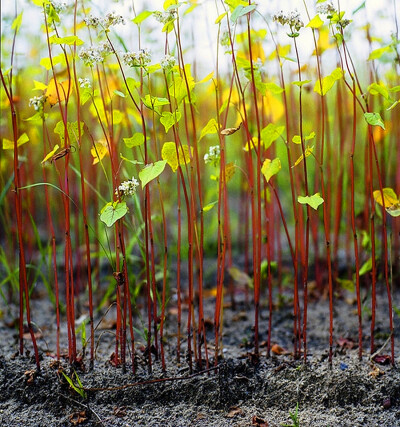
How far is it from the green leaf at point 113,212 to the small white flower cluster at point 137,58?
0.97ft

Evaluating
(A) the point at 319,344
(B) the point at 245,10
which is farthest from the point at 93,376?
(B) the point at 245,10

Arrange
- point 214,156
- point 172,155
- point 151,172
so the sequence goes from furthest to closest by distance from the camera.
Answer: point 214,156, point 172,155, point 151,172

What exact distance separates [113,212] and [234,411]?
579 millimetres

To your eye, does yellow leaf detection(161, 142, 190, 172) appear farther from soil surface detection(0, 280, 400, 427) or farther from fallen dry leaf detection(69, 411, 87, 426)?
fallen dry leaf detection(69, 411, 87, 426)

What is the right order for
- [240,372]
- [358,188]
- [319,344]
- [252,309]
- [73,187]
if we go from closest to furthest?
1. [240,372]
2. [319,344]
3. [252,309]
4. [73,187]
5. [358,188]

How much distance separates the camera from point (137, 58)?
3.29 feet

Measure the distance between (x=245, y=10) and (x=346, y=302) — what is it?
127 cm

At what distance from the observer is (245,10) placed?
3.09 feet

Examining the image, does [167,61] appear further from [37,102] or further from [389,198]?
[389,198]

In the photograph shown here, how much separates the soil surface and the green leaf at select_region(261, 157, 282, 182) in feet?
1.67

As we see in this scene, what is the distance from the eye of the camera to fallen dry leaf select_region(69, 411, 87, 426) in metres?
1.16

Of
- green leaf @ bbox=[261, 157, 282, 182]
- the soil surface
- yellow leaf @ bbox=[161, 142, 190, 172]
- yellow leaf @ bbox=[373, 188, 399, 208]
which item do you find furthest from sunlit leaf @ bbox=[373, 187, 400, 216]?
yellow leaf @ bbox=[161, 142, 190, 172]

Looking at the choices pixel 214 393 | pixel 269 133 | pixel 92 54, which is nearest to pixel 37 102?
pixel 92 54

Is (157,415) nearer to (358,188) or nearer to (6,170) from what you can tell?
(6,170)
